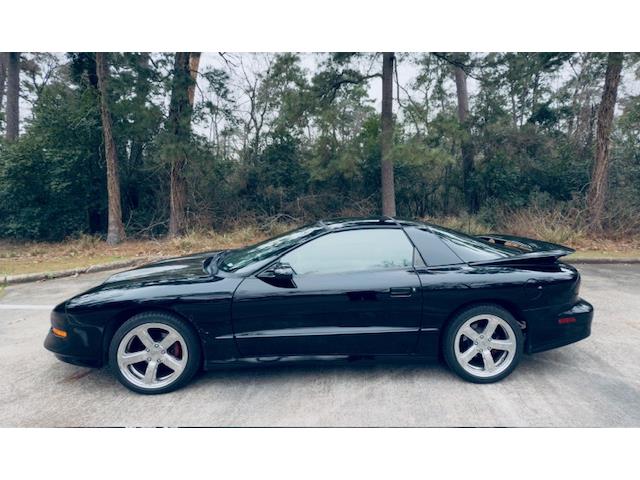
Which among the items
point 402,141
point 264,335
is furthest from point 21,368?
point 402,141

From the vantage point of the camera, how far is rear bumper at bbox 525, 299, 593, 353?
318 centimetres

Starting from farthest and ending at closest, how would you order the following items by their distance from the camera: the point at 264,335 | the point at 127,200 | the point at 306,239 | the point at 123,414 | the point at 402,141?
1. the point at 127,200
2. the point at 402,141
3. the point at 306,239
4. the point at 264,335
5. the point at 123,414

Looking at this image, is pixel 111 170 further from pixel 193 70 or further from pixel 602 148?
pixel 602 148

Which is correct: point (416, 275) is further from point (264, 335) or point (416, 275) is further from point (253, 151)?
point (253, 151)

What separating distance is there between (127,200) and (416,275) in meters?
11.5

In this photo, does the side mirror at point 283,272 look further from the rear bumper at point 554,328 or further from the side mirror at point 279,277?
the rear bumper at point 554,328

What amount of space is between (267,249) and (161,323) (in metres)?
1.03

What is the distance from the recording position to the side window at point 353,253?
3.19 metres

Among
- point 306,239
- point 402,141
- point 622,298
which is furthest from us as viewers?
point 402,141

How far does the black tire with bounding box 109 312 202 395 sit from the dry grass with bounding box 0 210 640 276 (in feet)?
18.4

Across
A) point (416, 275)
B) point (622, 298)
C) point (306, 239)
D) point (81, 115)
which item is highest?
point (81, 115)

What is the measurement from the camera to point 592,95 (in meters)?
13.0

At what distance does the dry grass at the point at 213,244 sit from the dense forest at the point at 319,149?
0.79ft

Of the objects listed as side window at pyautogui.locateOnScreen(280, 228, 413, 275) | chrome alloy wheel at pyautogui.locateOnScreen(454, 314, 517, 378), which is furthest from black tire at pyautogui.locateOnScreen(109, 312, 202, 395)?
chrome alloy wheel at pyautogui.locateOnScreen(454, 314, 517, 378)
